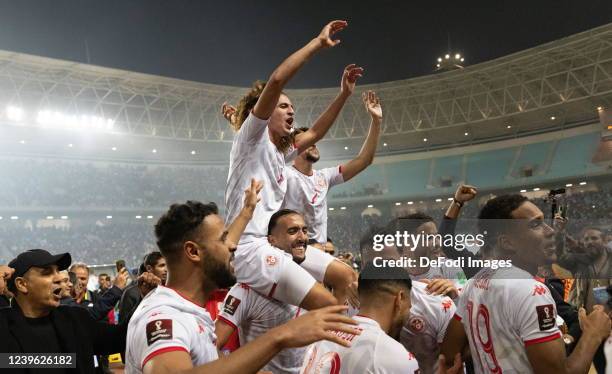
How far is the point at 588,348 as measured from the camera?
265 centimetres

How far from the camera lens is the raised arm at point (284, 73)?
340 cm

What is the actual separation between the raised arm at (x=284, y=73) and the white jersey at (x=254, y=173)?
7.2 inches

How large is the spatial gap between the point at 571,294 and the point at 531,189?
2439cm

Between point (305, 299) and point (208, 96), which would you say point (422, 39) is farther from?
point (305, 299)

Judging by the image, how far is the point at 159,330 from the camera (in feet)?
7.20

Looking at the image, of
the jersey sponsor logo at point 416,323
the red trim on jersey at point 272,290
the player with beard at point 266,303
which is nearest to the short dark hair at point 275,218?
the player with beard at point 266,303

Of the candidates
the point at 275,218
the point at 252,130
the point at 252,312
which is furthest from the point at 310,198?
the point at 252,130

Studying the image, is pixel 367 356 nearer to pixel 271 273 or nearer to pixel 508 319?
pixel 508 319

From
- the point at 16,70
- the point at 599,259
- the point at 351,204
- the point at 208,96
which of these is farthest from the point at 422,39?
the point at 599,259

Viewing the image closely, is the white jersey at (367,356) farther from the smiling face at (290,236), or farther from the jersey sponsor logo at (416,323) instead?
the smiling face at (290,236)

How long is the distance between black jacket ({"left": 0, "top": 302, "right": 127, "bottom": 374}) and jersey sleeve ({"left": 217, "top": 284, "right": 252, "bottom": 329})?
77cm

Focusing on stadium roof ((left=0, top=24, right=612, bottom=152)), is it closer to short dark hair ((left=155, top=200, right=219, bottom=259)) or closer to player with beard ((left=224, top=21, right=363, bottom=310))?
player with beard ((left=224, top=21, right=363, bottom=310))

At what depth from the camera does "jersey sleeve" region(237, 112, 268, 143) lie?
360 cm

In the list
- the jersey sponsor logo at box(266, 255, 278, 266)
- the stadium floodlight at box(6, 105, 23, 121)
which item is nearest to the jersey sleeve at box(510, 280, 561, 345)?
the jersey sponsor logo at box(266, 255, 278, 266)
